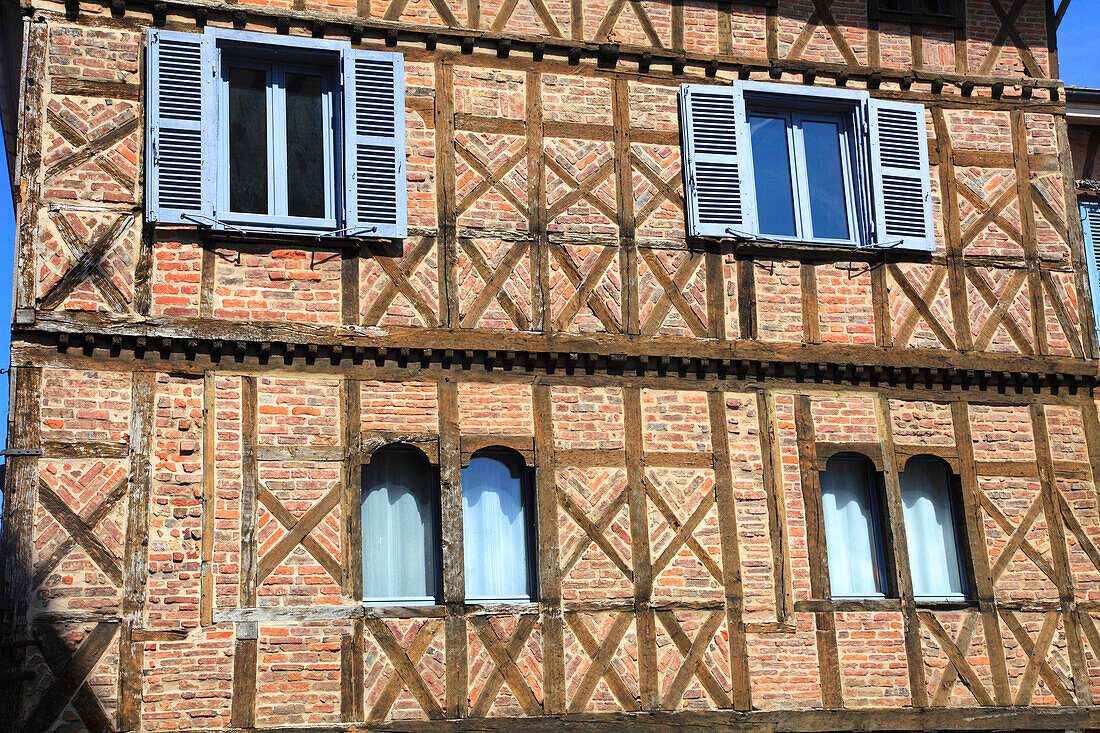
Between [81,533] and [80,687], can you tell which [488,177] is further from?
[80,687]

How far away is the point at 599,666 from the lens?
11266 mm

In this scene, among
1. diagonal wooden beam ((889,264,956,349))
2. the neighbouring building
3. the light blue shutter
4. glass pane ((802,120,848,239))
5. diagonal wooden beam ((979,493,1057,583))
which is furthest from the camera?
the light blue shutter

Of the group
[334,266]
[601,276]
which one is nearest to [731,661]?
[601,276]

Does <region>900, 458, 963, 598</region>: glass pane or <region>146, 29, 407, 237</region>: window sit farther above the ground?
<region>146, 29, 407, 237</region>: window

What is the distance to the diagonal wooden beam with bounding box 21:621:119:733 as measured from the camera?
10141mm

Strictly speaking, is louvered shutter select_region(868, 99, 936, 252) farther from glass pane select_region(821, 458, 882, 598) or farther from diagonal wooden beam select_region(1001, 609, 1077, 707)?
diagonal wooden beam select_region(1001, 609, 1077, 707)

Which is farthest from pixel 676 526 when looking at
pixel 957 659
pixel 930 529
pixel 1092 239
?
pixel 1092 239

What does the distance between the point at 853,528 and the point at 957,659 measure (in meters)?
1.45

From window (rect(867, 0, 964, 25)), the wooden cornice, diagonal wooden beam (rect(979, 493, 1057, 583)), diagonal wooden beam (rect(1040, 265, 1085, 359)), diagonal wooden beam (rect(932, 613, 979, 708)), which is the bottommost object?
diagonal wooden beam (rect(932, 613, 979, 708))

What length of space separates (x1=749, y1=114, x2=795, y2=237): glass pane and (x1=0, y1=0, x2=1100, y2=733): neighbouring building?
42 mm

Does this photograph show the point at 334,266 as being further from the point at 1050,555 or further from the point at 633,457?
the point at 1050,555

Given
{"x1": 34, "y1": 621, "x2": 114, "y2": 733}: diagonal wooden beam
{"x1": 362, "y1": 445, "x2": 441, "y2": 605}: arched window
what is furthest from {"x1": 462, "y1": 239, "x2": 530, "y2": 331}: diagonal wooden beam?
{"x1": 34, "y1": 621, "x2": 114, "y2": 733}: diagonal wooden beam

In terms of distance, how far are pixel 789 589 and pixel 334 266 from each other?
483cm

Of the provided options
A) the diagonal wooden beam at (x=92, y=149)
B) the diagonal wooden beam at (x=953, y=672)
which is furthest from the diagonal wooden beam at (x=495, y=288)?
the diagonal wooden beam at (x=953, y=672)
